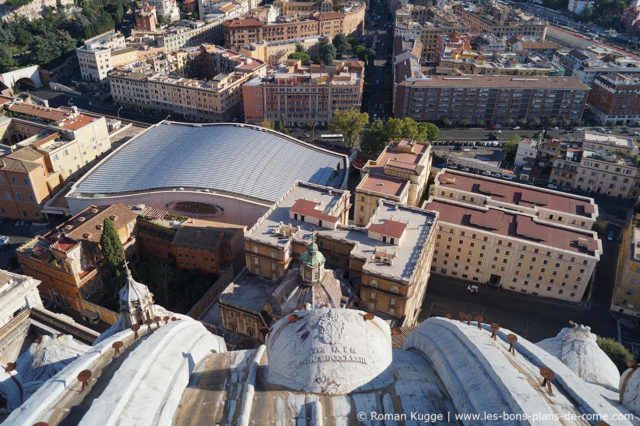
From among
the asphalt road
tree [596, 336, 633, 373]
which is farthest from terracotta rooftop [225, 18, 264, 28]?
tree [596, 336, 633, 373]

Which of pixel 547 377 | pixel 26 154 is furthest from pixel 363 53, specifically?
pixel 547 377

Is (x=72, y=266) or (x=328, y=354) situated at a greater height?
(x=328, y=354)

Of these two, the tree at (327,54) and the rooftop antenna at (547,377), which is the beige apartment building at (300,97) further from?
the rooftop antenna at (547,377)

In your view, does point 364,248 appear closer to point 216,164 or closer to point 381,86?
point 216,164

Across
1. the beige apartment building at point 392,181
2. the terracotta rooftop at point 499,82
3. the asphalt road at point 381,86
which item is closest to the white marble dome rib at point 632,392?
the beige apartment building at point 392,181

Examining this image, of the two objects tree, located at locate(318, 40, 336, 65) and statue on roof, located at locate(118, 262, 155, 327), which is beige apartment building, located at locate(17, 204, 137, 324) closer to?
statue on roof, located at locate(118, 262, 155, 327)

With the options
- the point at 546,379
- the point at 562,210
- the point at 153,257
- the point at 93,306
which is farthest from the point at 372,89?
the point at 546,379
